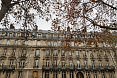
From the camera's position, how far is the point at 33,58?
2441cm

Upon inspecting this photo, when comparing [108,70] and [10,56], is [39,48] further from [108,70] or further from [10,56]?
[108,70]

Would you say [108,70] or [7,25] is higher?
[7,25]

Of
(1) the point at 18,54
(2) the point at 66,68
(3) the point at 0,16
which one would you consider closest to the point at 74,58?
(2) the point at 66,68

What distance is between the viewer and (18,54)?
24.6 meters

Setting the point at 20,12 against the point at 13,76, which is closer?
the point at 20,12

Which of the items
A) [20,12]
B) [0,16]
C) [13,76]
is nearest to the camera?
[0,16]

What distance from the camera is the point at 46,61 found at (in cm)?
2456

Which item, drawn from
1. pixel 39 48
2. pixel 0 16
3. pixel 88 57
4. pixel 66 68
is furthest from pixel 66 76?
pixel 0 16

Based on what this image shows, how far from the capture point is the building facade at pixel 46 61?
902 inches

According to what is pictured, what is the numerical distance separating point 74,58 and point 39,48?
32.7ft

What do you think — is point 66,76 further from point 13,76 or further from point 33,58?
point 13,76

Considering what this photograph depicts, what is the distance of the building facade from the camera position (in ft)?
75.2

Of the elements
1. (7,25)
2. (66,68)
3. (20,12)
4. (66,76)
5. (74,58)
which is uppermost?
(20,12)

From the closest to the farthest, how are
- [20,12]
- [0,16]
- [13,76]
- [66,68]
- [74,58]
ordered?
[0,16]
[20,12]
[13,76]
[66,68]
[74,58]
